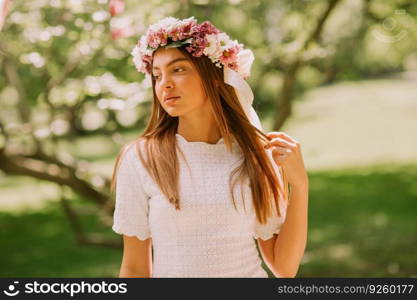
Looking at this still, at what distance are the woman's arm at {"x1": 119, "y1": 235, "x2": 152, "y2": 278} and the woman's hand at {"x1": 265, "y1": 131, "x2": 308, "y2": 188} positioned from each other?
514 mm

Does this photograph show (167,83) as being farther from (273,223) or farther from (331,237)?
(331,237)

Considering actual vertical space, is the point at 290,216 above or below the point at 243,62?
below

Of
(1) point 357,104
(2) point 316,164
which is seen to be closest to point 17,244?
(2) point 316,164

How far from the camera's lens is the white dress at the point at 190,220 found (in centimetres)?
228

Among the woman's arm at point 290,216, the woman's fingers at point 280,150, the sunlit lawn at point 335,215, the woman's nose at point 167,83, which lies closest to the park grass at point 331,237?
the sunlit lawn at point 335,215

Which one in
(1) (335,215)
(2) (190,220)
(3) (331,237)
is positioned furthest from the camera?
(1) (335,215)

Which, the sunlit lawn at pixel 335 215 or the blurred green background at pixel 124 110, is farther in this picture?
the sunlit lawn at pixel 335 215

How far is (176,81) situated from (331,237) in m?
7.76

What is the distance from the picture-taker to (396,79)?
34469mm

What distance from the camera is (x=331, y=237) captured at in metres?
9.76

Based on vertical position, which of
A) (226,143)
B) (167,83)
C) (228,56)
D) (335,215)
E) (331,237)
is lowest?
(226,143)

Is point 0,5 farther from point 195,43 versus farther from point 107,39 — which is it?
point 107,39

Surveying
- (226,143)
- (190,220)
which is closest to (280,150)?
(226,143)

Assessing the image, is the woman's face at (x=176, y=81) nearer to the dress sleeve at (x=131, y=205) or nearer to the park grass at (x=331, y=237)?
the dress sleeve at (x=131, y=205)
